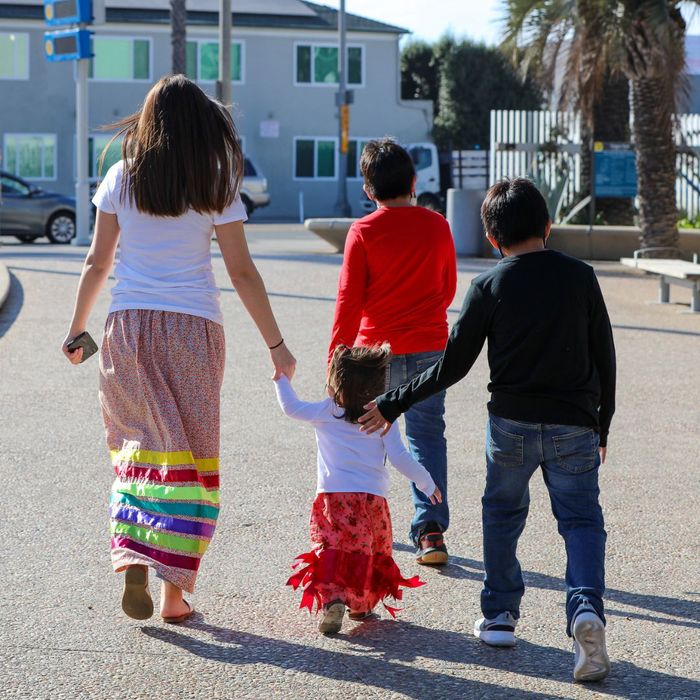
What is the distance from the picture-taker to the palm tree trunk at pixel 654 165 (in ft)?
61.1

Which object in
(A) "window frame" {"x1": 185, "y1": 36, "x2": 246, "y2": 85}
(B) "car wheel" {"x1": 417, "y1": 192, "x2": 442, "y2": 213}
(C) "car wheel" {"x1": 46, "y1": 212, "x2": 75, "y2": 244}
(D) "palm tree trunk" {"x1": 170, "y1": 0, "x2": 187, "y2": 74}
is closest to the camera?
(C) "car wheel" {"x1": 46, "y1": 212, "x2": 75, "y2": 244}

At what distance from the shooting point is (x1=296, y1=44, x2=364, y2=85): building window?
44375mm

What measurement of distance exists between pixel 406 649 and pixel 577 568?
63 cm

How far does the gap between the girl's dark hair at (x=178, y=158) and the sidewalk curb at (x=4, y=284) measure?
31.4 feet

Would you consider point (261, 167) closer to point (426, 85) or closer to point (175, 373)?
point (426, 85)

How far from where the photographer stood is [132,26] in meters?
42.9

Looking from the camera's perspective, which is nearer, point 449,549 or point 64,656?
point 64,656

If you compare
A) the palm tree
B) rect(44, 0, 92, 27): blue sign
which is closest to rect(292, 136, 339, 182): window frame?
rect(44, 0, 92, 27): blue sign

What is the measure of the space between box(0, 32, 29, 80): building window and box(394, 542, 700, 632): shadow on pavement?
130 feet

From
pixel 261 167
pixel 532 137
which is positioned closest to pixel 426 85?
pixel 261 167

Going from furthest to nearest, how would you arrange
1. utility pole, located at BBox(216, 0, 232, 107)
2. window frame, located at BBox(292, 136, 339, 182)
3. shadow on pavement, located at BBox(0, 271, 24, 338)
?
window frame, located at BBox(292, 136, 339, 182) → utility pole, located at BBox(216, 0, 232, 107) → shadow on pavement, located at BBox(0, 271, 24, 338)

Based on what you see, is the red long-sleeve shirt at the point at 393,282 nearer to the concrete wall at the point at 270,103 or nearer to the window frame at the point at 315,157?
the concrete wall at the point at 270,103

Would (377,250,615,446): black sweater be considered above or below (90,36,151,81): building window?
A: below

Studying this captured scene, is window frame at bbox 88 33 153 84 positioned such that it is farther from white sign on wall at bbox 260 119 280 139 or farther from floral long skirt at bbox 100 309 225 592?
floral long skirt at bbox 100 309 225 592
